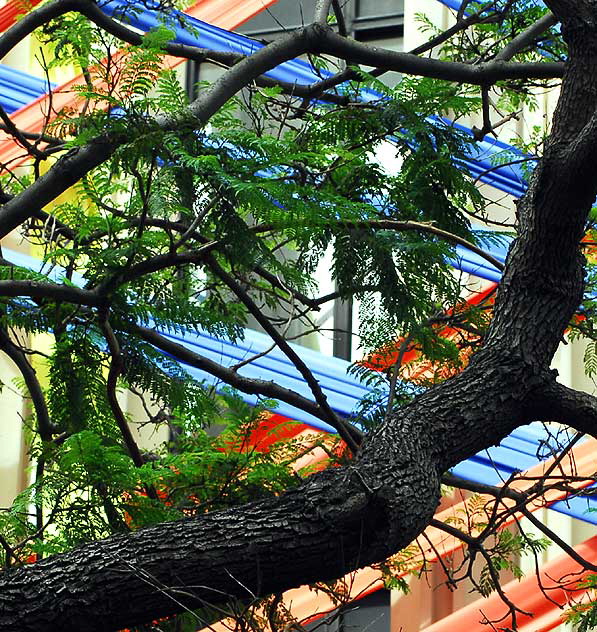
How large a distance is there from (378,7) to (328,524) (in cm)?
608

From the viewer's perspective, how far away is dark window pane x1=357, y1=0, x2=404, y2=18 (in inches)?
305

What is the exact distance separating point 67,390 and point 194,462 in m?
0.42

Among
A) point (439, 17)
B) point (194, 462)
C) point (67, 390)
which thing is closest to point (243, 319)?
point (194, 462)

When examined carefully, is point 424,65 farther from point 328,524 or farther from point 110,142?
point 328,524

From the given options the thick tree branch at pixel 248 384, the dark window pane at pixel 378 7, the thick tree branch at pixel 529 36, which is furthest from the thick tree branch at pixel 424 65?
the dark window pane at pixel 378 7

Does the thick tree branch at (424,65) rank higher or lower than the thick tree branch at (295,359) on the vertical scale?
higher

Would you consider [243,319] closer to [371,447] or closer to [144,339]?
[144,339]

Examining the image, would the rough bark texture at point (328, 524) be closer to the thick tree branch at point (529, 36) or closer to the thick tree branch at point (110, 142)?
the thick tree branch at point (110, 142)

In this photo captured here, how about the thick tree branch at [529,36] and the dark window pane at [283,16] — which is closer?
the thick tree branch at [529,36]

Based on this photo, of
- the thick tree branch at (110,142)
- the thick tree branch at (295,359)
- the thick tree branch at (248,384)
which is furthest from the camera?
the thick tree branch at (248,384)

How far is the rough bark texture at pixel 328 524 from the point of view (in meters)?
2.11

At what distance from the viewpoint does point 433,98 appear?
9.78 ft

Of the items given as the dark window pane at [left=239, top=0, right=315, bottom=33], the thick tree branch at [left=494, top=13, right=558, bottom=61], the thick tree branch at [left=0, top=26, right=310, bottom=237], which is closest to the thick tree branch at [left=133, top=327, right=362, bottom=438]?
the thick tree branch at [left=0, top=26, right=310, bottom=237]

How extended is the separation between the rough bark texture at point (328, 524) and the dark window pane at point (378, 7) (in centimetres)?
556
